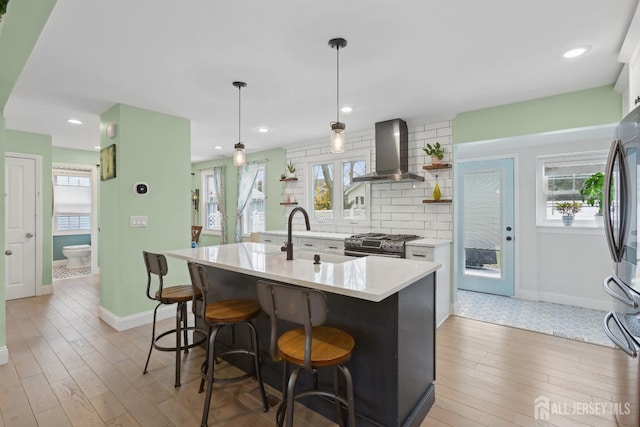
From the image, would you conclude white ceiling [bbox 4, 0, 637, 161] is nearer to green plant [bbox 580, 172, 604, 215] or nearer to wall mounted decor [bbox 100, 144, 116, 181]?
wall mounted decor [bbox 100, 144, 116, 181]

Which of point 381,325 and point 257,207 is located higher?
point 257,207

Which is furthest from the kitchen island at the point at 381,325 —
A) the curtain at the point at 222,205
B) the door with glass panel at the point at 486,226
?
the curtain at the point at 222,205

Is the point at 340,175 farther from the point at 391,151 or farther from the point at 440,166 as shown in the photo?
the point at 440,166

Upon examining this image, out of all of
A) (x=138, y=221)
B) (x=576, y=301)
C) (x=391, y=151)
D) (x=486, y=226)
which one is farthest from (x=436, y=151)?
(x=138, y=221)

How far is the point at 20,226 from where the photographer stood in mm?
4773

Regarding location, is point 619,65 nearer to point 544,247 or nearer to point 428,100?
point 428,100

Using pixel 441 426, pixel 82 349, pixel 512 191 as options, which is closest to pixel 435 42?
pixel 441 426

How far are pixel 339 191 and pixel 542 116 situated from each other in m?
2.80

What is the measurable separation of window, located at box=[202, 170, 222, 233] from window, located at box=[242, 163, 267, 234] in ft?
3.57

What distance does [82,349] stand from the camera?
301cm

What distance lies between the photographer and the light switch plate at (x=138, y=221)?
3600 mm

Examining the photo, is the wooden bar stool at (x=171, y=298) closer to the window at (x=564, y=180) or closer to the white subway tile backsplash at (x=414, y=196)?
the white subway tile backsplash at (x=414, y=196)

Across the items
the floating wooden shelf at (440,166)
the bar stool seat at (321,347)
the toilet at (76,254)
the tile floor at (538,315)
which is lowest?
the tile floor at (538,315)

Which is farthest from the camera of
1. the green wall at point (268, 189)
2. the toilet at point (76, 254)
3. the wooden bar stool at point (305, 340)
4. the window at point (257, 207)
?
the toilet at point (76, 254)
